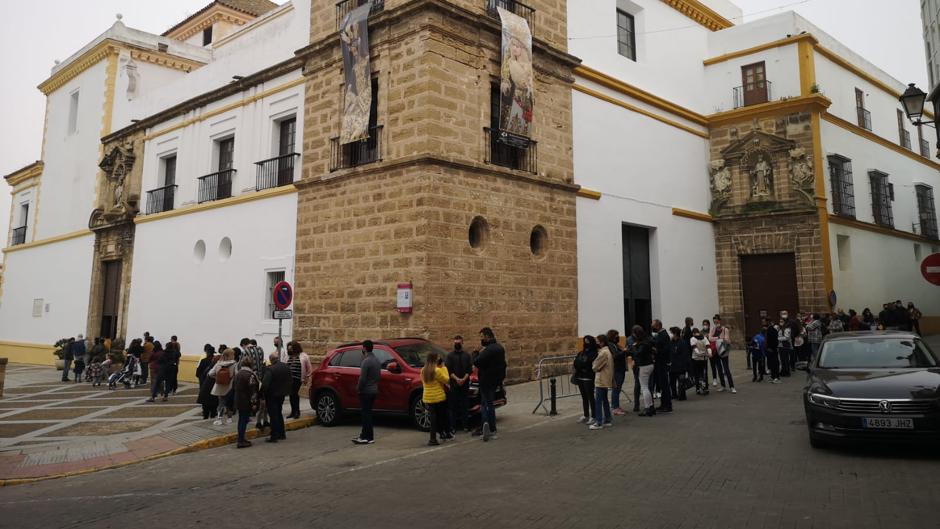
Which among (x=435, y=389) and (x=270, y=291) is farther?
(x=270, y=291)

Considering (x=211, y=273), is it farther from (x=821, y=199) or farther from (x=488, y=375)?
(x=821, y=199)

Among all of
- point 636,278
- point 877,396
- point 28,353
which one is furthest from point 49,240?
point 877,396

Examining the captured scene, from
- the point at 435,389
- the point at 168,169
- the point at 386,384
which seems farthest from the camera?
the point at 168,169

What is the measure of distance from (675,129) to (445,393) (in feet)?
51.1

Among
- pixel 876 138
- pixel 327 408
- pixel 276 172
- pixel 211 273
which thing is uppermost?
pixel 876 138

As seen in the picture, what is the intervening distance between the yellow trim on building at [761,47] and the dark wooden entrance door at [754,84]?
0.50 meters

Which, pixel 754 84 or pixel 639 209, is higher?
pixel 754 84

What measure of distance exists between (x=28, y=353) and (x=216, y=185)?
1538 cm

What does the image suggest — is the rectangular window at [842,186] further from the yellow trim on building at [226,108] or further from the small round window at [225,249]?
the small round window at [225,249]

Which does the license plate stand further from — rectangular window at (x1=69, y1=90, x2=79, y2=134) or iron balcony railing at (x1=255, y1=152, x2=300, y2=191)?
rectangular window at (x1=69, y1=90, x2=79, y2=134)

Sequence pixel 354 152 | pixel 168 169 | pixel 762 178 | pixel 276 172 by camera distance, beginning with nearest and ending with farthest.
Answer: pixel 354 152
pixel 276 172
pixel 762 178
pixel 168 169

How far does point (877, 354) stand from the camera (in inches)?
329

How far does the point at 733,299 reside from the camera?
2225 cm

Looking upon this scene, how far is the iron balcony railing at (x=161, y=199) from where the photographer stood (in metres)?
22.2
